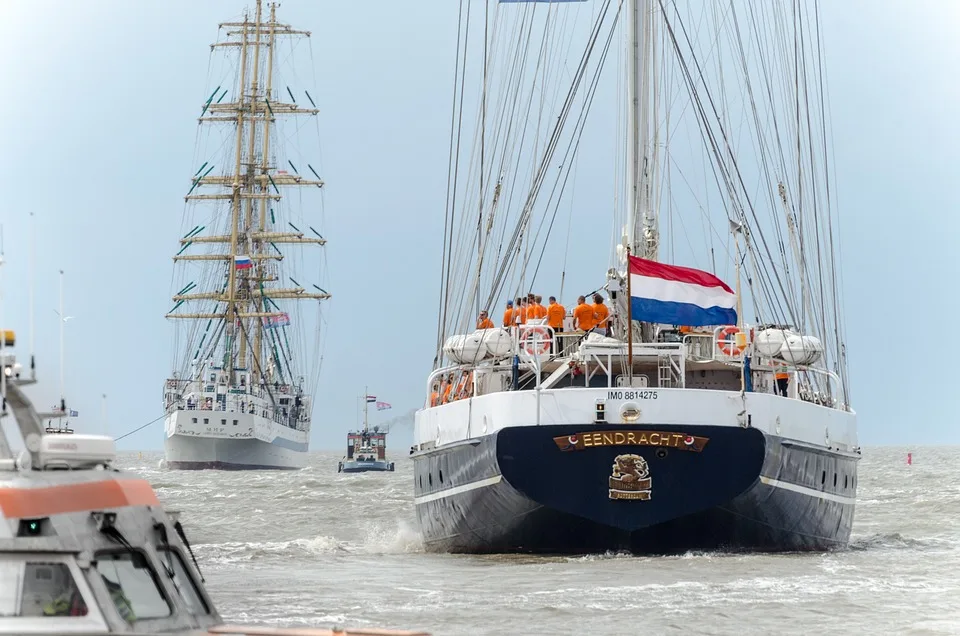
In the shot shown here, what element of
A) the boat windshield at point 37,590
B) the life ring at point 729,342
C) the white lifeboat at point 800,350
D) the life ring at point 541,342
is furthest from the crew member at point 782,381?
the boat windshield at point 37,590

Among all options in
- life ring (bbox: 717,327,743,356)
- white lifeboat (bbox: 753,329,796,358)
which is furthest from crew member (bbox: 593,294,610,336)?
white lifeboat (bbox: 753,329,796,358)

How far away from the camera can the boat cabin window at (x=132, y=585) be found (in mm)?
9172

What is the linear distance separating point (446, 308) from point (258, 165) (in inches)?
3753

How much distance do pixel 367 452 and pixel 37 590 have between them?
116 m

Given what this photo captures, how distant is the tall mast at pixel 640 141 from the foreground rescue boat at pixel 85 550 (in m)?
18.7

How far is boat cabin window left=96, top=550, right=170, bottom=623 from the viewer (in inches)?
361

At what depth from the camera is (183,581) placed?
392 inches

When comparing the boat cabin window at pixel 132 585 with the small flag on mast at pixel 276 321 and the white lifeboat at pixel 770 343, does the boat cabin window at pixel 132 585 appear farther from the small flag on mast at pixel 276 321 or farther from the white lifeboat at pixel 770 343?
the small flag on mast at pixel 276 321

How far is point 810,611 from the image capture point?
57.9ft

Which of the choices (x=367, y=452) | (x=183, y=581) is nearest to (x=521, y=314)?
(x=183, y=581)

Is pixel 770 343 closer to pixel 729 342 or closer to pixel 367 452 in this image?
pixel 729 342

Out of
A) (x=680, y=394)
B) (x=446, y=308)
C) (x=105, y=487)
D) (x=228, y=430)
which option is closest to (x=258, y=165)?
(x=228, y=430)

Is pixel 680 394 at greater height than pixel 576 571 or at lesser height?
greater

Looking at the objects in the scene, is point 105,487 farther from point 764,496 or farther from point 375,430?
point 375,430
